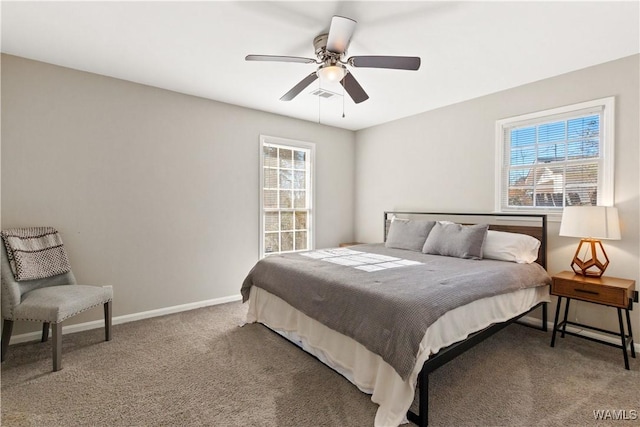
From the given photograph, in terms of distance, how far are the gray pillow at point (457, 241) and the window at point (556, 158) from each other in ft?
2.12

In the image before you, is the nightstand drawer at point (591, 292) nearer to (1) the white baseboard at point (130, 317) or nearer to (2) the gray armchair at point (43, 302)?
(1) the white baseboard at point (130, 317)

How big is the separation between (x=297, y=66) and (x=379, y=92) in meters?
1.14

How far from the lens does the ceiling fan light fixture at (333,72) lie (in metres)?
2.41

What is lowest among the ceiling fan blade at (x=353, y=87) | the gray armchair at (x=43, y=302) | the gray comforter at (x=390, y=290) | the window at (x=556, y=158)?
the gray armchair at (x=43, y=302)

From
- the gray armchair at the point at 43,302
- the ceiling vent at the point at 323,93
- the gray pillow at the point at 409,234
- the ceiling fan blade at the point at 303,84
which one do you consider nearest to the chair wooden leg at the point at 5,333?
the gray armchair at the point at 43,302

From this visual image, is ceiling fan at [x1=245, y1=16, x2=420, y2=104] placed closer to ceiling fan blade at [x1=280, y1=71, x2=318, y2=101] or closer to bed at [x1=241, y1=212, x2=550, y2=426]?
A: ceiling fan blade at [x1=280, y1=71, x2=318, y2=101]

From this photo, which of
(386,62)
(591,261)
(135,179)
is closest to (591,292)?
(591,261)

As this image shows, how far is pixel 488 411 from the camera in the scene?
1901 millimetres

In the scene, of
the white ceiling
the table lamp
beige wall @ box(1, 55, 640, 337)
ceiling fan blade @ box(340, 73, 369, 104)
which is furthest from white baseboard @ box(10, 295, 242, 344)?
the table lamp

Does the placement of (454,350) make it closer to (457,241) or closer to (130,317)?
(457,241)

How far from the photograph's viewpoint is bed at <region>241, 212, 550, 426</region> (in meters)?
1.80

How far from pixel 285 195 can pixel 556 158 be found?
3.41 m

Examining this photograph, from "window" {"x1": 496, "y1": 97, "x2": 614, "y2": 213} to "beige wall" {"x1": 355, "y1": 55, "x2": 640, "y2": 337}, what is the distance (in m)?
0.08

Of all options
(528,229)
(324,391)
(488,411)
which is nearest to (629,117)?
(528,229)
